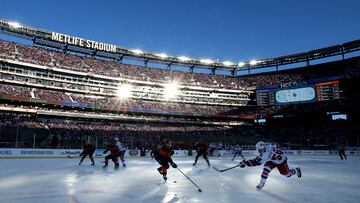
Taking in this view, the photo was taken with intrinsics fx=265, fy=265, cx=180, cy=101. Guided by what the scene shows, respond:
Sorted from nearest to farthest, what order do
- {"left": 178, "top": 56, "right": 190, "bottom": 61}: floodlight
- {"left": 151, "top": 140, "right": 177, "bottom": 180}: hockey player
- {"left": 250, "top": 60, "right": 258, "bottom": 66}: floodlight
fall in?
{"left": 151, "top": 140, "right": 177, "bottom": 180}: hockey player < {"left": 178, "top": 56, "right": 190, "bottom": 61}: floodlight < {"left": 250, "top": 60, "right": 258, "bottom": 66}: floodlight

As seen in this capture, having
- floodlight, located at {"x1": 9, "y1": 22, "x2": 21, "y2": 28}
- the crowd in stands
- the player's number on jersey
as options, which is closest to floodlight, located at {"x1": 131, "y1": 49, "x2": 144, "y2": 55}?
the crowd in stands

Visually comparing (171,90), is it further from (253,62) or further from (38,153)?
(38,153)

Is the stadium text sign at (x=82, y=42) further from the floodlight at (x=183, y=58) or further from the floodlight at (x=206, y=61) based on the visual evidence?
the floodlight at (x=206, y=61)

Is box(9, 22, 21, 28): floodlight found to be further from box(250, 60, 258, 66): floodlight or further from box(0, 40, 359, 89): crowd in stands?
box(250, 60, 258, 66): floodlight

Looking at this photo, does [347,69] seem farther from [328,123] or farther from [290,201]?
[290,201]

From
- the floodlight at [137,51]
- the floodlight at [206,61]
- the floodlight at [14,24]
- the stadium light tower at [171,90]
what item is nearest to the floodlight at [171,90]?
the stadium light tower at [171,90]
